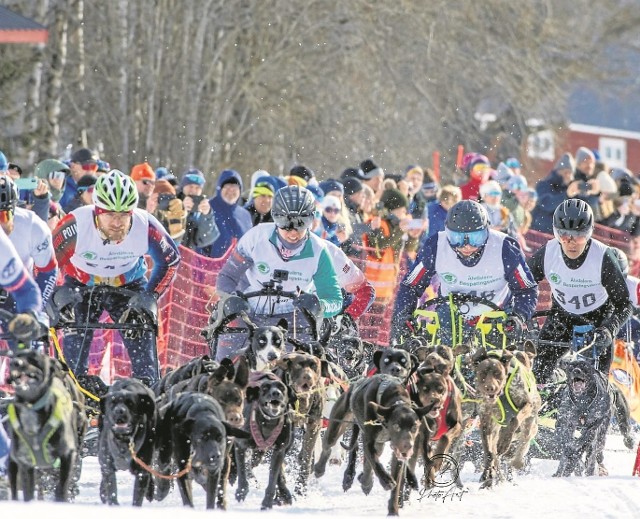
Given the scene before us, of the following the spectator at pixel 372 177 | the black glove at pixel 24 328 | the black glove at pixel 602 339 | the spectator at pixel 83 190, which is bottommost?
the black glove at pixel 602 339

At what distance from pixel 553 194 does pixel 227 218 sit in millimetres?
5859

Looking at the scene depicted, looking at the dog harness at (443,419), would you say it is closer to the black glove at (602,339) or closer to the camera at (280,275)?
the camera at (280,275)

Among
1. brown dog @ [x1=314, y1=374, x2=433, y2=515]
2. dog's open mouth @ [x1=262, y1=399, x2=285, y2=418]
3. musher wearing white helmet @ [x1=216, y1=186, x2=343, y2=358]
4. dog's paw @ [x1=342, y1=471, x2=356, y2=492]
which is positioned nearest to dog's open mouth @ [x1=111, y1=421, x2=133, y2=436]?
dog's open mouth @ [x1=262, y1=399, x2=285, y2=418]

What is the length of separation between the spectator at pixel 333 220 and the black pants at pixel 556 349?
358cm

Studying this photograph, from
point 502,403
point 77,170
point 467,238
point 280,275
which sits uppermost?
point 77,170

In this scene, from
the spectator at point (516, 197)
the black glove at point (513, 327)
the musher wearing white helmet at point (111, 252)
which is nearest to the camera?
the musher wearing white helmet at point (111, 252)

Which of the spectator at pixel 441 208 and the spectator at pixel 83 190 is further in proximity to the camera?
the spectator at pixel 441 208

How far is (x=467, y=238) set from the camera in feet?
35.3

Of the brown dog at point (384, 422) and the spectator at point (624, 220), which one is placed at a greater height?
the spectator at point (624, 220)

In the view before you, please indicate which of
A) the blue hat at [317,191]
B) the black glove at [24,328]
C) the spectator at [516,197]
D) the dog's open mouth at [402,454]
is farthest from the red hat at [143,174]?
the black glove at [24,328]

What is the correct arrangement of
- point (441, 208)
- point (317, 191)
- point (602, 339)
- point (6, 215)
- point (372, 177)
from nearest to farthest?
point (6, 215) < point (602, 339) < point (317, 191) < point (441, 208) < point (372, 177)

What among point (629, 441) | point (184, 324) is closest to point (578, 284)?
point (629, 441)

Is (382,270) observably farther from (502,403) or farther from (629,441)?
(502,403)

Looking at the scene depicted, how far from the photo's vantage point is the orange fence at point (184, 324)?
42.1 feet
